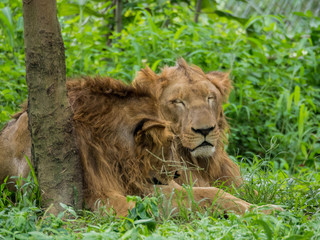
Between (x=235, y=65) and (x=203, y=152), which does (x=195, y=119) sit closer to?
(x=203, y=152)

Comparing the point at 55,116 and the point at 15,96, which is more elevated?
the point at 55,116

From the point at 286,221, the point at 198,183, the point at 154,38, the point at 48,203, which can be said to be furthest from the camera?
the point at 154,38

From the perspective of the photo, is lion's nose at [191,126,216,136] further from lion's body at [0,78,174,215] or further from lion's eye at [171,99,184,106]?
lion's body at [0,78,174,215]

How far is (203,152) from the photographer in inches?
143

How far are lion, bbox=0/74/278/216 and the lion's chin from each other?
1.53 feet

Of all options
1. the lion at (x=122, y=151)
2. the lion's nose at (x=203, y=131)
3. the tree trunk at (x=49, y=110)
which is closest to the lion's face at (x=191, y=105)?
the lion's nose at (x=203, y=131)

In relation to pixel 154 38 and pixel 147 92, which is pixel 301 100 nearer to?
pixel 154 38

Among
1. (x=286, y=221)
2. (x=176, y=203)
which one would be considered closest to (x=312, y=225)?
(x=286, y=221)

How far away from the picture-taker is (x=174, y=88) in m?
3.80

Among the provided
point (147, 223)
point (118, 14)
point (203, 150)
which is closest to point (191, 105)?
point (203, 150)

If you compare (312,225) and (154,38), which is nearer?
(312,225)

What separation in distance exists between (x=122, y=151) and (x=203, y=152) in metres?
0.74

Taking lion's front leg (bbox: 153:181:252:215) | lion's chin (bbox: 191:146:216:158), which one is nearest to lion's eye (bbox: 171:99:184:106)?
lion's chin (bbox: 191:146:216:158)

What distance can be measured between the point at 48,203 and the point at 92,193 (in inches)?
10.1
